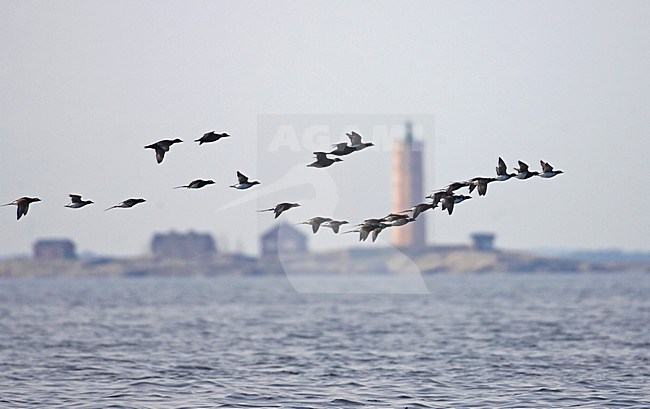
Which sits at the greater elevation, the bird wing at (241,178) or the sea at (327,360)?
the bird wing at (241,178)

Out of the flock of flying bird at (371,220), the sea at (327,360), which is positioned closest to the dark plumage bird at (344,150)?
the flock of flying bird at (371,220)

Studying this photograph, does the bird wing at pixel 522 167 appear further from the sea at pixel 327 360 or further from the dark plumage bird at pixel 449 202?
the sea at pixel 327 360

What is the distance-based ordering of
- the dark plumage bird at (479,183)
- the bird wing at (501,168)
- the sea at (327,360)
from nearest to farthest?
the dark plumage bird at (479,183), the bird wing at (501,168), the sea at (327,360)

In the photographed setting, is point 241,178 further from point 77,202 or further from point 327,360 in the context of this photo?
point 327,360

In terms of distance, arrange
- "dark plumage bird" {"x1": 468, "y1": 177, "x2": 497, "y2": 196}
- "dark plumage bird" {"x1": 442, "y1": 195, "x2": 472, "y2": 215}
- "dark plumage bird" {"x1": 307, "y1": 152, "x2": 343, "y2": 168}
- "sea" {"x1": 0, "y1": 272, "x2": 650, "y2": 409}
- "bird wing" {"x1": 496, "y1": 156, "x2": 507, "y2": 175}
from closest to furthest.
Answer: "dark plumage bird" {"x1": 442, "y1": 195, "x2": 472, "y2": 215} < "dark plumage bird" {"x1": 468, "y1": 177, "x2": 497, "y2": 196} < "bird wing" {"x1": 496, "y1": 156, "x2": 507, "y2": 175} < "dark plumage bird" {"x1": 307, "y1": 152, "x2": 343, "y2": 168} < "sea" {"x1": 0, "y1": 272, "x2": 650, "y2": 409}

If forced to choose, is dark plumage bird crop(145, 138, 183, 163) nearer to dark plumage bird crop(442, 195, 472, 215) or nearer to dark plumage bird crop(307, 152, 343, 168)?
dark plumage bird crop(307, 152, 343, 168)

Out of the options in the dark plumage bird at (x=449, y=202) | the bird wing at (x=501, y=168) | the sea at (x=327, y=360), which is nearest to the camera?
the dark plumage bird at (x=449, y=202)

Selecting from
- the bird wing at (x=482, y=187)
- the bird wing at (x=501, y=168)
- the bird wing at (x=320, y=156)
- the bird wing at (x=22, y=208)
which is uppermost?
the bird wing at (x=320, y=156)

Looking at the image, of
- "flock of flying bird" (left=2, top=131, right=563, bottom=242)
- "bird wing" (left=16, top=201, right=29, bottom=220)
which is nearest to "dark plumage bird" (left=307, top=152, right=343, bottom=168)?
"flock of flying bird" (left=2, top=131, right=563, bottom=242)

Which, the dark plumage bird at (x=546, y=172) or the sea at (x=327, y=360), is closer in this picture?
the dark plumage bird at (x=546, y=172)

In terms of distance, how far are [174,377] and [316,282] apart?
138 m

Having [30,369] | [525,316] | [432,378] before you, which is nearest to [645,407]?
[432,378]

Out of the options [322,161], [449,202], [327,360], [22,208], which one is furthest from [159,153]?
[327,360]

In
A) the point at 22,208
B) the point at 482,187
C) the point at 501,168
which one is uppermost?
the point at 501,168
